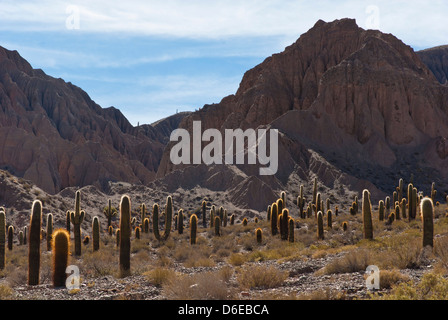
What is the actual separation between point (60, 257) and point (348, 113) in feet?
226

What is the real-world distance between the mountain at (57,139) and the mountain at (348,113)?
1863cm

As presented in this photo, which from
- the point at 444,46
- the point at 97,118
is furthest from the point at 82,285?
the point at 444,46

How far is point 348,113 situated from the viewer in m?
75.8

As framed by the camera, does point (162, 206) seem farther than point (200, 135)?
No

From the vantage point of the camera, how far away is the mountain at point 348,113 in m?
65.7

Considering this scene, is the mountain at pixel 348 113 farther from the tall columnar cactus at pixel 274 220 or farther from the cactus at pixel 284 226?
the cactus at pixel 284 226

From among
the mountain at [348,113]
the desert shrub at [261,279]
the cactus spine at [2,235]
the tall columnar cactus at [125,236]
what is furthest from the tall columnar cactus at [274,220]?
the mountain at [348,113]

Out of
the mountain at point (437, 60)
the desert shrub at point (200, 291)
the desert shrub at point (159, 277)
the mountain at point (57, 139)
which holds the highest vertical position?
the mountain at point (437, 60)

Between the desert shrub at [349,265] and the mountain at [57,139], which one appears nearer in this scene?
the desert shrub at [349,265]

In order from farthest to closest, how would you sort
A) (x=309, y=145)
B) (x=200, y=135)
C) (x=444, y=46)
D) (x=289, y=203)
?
(x=444, y=46) < (x=200, y=135) < (x=309, y=145) < (x=289, y=203)

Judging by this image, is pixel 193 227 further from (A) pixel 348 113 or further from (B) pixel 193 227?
(A) pixel 348 113
